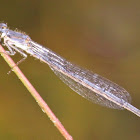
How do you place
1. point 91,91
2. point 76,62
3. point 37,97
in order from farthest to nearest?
point 76,62
point 91,91
point 37,97

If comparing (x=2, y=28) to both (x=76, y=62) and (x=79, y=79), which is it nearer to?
(x=79, y=79)

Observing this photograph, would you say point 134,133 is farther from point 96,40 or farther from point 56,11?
point 56,11

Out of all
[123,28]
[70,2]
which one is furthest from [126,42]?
[70,2]

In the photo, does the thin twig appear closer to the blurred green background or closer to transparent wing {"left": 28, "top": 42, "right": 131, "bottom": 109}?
transparent wing {"left": 28, "top": 42, "right": 131, "bottom": 109}

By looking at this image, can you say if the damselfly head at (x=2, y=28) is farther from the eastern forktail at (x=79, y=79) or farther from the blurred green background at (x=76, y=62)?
the blurred green background at (x=76, y=62)

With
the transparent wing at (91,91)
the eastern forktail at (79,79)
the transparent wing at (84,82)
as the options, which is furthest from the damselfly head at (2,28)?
the transparent wing at (91,91)

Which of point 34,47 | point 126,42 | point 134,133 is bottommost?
point 134,133

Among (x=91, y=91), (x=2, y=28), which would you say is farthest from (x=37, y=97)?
(x=91, y=91)

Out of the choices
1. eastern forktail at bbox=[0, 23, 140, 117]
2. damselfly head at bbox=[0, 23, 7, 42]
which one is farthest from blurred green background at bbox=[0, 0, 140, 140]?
damselfly head at bbox=[0, 23, 7, 42]
